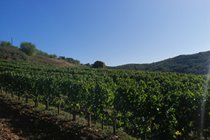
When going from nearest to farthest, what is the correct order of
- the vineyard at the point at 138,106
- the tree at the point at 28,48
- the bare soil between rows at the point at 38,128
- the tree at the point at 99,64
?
the vineyard at the point at 138,106 < the bare soil between rows at the point at 38,128 < the tree at the point at 99,64 < the tree at the point at 28,48

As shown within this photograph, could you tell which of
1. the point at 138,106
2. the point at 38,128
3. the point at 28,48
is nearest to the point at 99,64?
the point at 28,48

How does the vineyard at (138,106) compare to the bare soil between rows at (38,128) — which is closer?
the vineyard at (138,106)

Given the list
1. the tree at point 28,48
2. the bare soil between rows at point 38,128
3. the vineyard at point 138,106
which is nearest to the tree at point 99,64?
the tree at point 28,48

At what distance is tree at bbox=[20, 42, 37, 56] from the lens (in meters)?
111

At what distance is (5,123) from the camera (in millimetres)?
16906

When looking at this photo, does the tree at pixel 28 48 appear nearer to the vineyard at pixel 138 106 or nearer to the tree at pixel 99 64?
the tree at pixel 99 64

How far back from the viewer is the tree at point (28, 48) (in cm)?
11109

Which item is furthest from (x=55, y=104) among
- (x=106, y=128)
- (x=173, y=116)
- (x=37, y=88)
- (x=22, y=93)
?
(x=173, y=116)

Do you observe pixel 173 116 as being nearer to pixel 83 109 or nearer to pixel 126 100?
pixel 126 100

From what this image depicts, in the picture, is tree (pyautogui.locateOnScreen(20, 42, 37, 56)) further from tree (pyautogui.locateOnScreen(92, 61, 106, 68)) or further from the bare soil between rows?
the bare soil between rows

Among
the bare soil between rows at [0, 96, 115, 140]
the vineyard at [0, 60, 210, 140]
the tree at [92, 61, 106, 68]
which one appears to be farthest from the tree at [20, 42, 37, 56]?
the bare soil between rows at [0, 96, 115, 140]

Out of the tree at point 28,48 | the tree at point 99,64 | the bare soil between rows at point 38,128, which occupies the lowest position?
the bare soil between rows at point 38,128

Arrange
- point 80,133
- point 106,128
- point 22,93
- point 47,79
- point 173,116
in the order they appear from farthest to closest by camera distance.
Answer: point 22,93
point 47,79
point 106,128
point 80,133
point 173,116

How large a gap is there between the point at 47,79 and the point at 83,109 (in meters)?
5.20
